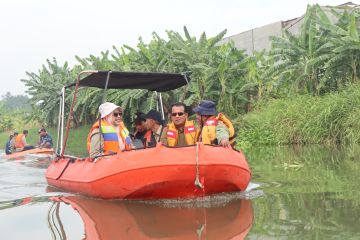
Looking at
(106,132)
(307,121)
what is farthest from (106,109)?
(307,121)

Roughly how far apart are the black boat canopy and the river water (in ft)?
5.39

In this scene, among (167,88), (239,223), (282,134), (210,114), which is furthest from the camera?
(282,134)

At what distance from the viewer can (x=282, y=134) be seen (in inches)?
525

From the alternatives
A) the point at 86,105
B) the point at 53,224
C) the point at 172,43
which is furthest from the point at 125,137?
the point at 86,105

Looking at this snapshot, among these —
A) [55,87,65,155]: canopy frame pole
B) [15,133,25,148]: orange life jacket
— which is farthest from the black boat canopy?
[15,133,25,148]: orange life jacket

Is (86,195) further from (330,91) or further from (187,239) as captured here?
(330,91)

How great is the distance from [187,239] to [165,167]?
5.06 feet

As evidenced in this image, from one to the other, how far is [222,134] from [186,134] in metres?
0.52

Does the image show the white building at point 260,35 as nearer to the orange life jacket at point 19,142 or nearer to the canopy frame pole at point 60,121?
the orange life jacket at point 19,142

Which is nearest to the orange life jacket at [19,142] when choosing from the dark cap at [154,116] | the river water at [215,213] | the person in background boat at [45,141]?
the person in background boat at [45,141]

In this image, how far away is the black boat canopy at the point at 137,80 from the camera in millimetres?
6897

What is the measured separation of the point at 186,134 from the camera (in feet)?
21.0

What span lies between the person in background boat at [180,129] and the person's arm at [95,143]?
869 mm

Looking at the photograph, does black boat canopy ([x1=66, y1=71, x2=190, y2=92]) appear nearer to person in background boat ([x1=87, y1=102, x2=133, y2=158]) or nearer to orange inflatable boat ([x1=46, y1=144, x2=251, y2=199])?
person in background boat ([x1=87, y1=102, x2=133, y2=158])
